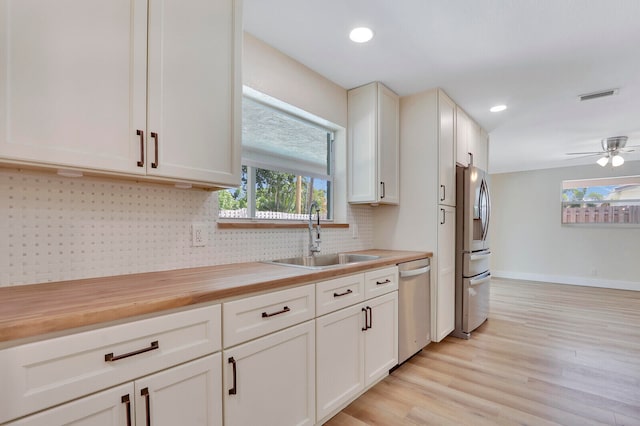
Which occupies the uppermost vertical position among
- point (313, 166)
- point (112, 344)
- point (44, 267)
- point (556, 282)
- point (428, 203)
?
point (313, 166)

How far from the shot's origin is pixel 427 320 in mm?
2736

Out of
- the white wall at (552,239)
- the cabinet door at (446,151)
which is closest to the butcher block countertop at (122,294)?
the cabinet door at (446,151)

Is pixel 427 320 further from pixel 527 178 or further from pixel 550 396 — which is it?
pixel 527 178

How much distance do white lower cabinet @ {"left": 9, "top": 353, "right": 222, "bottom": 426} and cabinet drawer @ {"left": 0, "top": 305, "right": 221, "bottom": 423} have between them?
0.03 meters

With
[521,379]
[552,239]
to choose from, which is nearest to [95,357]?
[521,379]

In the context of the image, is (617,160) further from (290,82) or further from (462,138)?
(290,82)

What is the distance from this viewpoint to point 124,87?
1224 mm

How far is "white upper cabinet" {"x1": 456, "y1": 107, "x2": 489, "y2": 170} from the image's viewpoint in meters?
3.21

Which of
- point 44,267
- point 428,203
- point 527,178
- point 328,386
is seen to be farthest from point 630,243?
point 44,267

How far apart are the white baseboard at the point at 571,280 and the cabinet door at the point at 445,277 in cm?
415

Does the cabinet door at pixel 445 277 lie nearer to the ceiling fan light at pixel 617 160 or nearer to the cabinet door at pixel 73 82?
the cabinet door at pixel 73 82

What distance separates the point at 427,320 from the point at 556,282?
4.72m

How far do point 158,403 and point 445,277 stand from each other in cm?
256

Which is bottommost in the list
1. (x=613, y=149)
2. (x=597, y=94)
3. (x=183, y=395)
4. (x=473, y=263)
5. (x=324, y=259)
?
(x=183, y=395)
